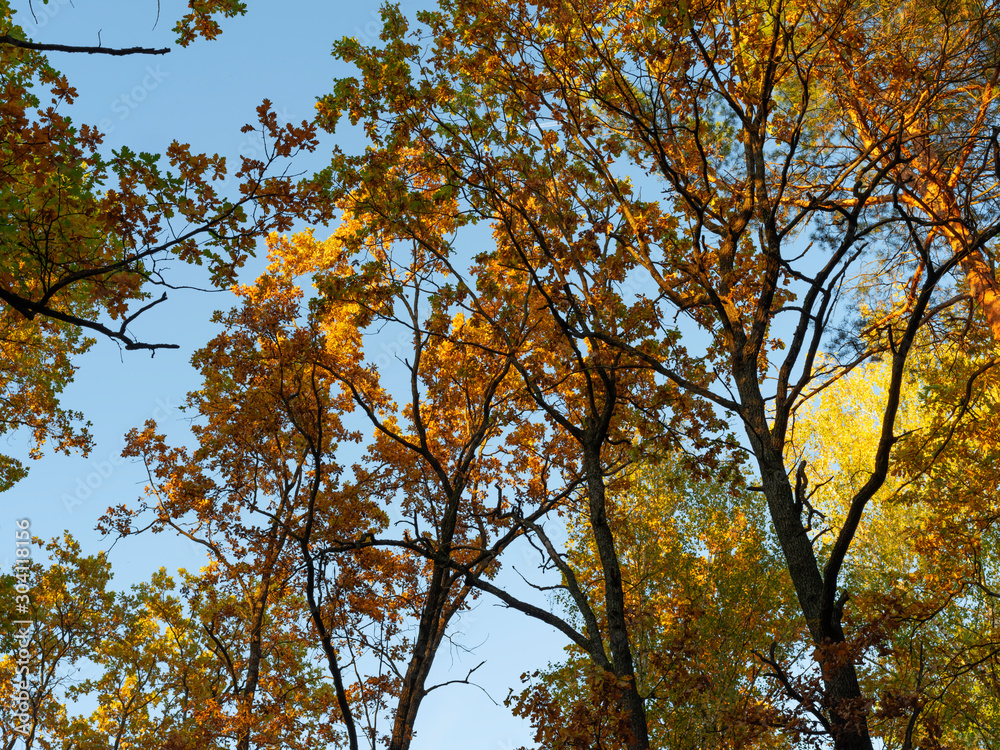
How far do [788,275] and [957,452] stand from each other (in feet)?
15.7

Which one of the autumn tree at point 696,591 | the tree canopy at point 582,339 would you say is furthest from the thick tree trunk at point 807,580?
the autumn tree at point 696,591

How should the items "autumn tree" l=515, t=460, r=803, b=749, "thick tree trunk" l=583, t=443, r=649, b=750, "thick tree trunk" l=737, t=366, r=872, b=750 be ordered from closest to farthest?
"thick tree trunk" l=737, t=366, r=872, b=750, "thick tree trunk" l=583, t=443, r=649, b=750, "autumn tree" l=515, t=460, r=803, b=749

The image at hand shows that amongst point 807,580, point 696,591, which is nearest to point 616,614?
point 807,580

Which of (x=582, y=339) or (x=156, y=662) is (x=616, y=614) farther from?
(x=156, y=662)

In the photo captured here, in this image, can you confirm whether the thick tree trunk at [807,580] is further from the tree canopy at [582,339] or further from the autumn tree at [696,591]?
the autumn tree at [696,591]

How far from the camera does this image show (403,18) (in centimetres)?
859

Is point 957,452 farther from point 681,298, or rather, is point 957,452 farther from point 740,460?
point 681,298

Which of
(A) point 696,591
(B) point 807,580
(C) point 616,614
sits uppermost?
(A) point 696,591

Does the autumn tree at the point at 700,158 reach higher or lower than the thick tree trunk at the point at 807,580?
higher

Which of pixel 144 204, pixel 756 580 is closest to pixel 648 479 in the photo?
pixel 756 580

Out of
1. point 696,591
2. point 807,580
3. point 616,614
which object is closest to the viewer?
point 807,580

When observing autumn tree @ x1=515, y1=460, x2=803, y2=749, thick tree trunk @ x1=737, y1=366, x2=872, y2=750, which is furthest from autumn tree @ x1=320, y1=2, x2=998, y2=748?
autumn tree @ x1=515, y1=460, x2=803, y2=749

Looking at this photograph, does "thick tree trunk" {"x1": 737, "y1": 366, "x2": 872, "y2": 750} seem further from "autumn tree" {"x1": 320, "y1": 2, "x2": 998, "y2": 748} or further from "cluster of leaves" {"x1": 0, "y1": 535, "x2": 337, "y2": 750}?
"cluster of leaves" {"x1": 0, "y1": 535, "x2": 337, "y2": 750}

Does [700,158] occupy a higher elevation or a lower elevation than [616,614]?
higher
